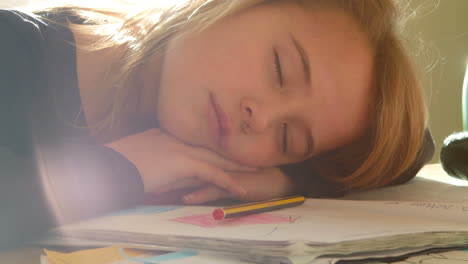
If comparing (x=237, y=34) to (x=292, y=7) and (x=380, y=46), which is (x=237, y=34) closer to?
(x=292, y=7)

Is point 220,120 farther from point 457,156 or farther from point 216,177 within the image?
point 457,156

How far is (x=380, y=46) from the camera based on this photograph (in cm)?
78

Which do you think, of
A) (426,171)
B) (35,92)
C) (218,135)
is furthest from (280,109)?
(426,171)

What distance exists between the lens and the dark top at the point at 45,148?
43 centimetres

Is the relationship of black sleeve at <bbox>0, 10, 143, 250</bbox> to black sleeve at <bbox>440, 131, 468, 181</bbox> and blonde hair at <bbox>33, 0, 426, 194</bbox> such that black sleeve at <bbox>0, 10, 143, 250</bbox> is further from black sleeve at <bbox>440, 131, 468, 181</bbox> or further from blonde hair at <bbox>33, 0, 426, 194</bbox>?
black sleeve at <bbox>440, 131, 468, 181</bbox>

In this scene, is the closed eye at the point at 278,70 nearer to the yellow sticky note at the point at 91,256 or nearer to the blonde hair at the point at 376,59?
the blonde hair at the point at 376,59

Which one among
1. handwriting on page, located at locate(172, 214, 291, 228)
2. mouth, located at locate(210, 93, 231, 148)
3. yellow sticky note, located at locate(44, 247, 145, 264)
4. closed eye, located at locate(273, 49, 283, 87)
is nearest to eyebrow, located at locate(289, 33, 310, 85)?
closed eye, located at locate(273, 49, 283, 87)

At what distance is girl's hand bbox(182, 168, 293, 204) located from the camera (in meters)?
0.66

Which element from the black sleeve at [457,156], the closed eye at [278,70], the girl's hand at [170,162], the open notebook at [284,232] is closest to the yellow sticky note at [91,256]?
the open notebook at [284,232]

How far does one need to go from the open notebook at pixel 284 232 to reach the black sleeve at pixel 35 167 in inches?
1.2

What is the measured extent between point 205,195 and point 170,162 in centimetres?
7

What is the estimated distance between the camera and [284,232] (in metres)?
0.37

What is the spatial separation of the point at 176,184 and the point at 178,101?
126 mm

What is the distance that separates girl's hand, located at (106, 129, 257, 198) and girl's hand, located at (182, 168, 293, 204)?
0.01 metres
